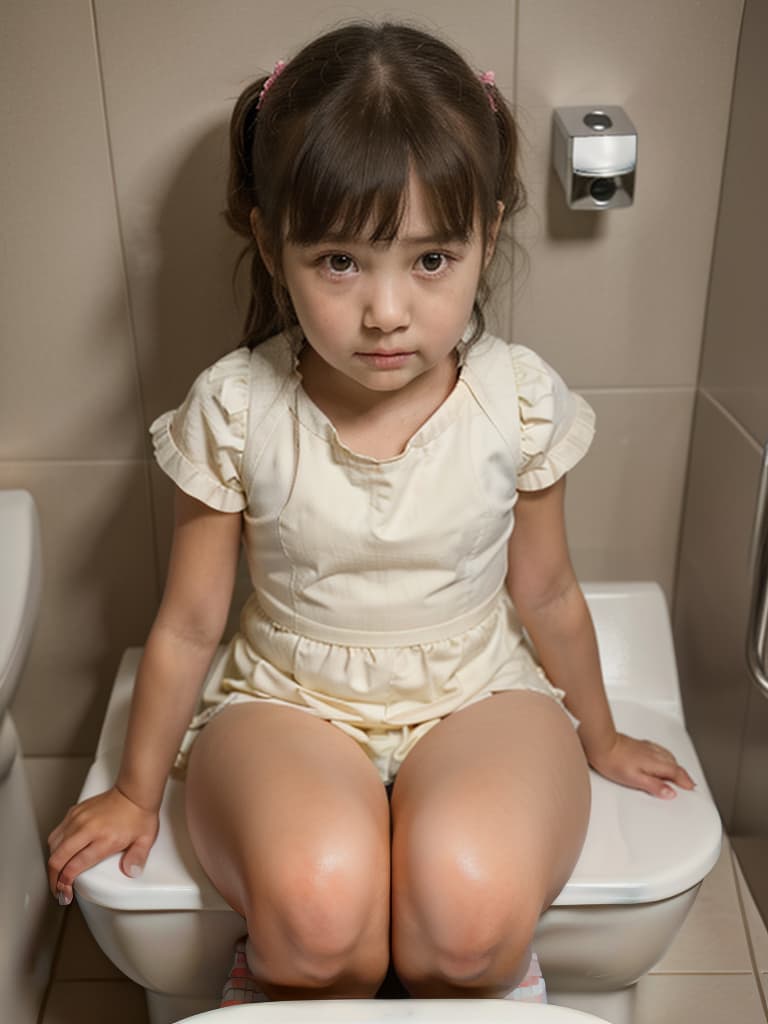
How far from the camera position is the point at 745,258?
115 centimetres

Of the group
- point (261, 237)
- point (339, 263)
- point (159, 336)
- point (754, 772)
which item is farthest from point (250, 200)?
point (754, 772)

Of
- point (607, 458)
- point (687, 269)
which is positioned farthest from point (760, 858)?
point (687, 269)

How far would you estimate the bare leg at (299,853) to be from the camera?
882 millimetres

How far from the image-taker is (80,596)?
4.57 feet

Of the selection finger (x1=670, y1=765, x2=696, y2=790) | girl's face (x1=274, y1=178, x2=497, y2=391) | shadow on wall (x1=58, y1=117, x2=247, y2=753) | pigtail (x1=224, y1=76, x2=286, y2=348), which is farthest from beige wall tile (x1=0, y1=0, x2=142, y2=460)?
finger (x1=670, y1=765, x2=696, y2=790)

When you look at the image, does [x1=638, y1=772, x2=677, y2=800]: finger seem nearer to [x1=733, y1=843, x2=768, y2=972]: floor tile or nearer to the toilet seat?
the toilet seat

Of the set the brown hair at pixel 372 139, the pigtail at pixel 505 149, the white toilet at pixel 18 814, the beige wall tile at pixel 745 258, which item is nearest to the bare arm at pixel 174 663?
the white toilet at pixel 18 814

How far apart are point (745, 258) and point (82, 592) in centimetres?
83

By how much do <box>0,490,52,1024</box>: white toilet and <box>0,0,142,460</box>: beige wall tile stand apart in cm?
10

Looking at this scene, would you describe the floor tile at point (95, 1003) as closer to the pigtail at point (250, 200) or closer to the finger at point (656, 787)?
the finger at point (656, 787)

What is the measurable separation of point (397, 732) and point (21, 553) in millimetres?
431

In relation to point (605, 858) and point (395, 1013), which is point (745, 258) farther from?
point (395, 1013)

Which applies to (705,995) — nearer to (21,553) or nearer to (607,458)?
(607,458)

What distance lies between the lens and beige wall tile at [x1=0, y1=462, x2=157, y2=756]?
1.33 metres
